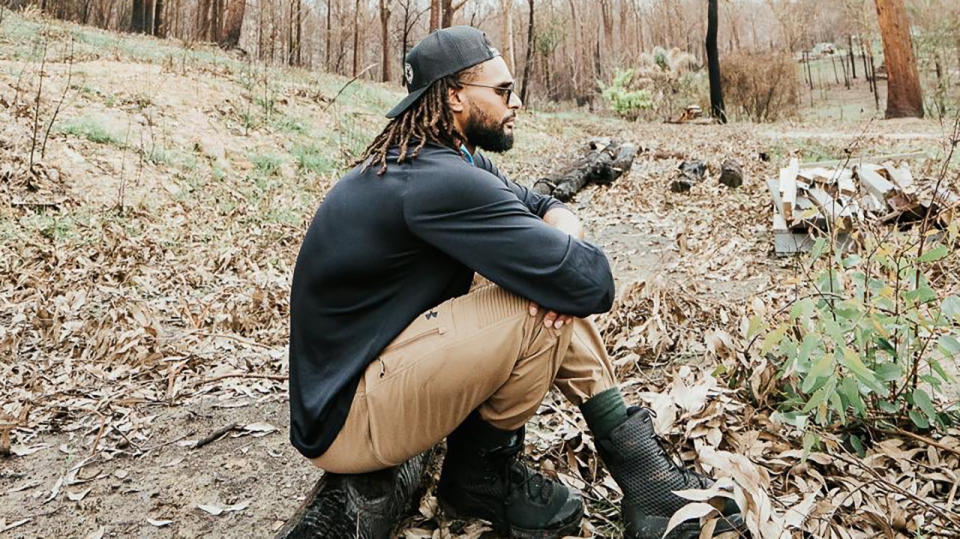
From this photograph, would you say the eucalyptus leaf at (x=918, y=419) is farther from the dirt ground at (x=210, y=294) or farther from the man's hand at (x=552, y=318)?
the man's hand at (x=552, y=318)

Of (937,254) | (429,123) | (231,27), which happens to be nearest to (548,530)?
(429,123)

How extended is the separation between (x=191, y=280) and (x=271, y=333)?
51.8 inches

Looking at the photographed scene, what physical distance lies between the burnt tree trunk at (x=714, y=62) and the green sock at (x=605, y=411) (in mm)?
17249

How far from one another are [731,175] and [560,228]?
5.86 metres

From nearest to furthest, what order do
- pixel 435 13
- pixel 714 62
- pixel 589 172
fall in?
pixel 589 172 < pixel 435 13 < pixel 714 62

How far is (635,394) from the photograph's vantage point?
2857 mm

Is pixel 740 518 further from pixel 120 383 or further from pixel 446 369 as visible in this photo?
pixel 120 383

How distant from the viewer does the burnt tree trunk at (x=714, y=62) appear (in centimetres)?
1741

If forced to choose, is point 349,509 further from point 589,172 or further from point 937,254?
point 589,172

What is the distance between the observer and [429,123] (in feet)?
6.68

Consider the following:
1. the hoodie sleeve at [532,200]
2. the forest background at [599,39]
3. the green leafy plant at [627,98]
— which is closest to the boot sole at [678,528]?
the hoodie sleeve at [532,200]

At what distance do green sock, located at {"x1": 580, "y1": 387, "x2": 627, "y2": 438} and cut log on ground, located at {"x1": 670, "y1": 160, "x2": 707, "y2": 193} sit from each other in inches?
241

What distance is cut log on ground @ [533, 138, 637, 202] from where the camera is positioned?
785cm

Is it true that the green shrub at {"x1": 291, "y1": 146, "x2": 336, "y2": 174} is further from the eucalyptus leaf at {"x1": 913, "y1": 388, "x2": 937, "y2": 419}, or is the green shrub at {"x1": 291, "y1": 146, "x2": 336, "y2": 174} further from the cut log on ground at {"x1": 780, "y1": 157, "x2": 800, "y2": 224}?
the eucalyptus leaf at {"x1": 913, "y1": 388, "x2": 937, "y2": 419}
